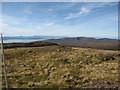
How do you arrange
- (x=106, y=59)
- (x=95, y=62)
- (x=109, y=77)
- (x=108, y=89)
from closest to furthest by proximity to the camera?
(x=108, y=89) < (x=109, y=77) < (x=95, y=62) < (x=106, y=59)

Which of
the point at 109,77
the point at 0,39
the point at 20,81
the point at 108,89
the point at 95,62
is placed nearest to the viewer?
the point at 0,39

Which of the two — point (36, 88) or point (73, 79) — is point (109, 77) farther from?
point (36, 88)

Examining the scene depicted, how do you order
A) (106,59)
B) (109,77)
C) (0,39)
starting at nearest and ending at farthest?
(0,39) < (109,77) < (106,59)

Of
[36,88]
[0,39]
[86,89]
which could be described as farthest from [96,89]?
[0,39]

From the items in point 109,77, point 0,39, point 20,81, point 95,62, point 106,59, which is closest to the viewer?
point 0,39

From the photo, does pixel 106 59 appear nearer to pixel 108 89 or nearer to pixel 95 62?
pixel 95 62

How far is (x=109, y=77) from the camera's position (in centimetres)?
1490

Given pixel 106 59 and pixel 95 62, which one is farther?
pixel 106 59

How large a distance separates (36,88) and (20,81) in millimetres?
2933

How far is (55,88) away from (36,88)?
1.90 m

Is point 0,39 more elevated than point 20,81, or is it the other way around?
point 0,39

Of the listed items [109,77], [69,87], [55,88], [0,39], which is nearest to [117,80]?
[109,77]

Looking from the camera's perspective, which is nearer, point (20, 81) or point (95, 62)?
point (20, 81)

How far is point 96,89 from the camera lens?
38.5ft
